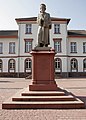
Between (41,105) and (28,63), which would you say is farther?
(28,63)

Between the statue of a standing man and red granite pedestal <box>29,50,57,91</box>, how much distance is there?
81cm

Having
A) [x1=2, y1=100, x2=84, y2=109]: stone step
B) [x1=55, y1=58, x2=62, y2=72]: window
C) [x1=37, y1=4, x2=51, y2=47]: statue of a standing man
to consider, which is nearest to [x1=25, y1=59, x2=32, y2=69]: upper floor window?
[x1=55, y1=58, x2=62, y2=72]: window

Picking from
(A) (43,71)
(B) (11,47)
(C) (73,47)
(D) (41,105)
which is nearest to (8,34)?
(B) (11,47)

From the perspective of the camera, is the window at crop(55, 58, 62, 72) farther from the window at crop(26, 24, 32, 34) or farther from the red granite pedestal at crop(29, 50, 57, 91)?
the red granite pedestal at crop(29, 50, 57, 91)

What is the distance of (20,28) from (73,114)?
102 ft

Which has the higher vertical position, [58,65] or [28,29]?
[28,29]

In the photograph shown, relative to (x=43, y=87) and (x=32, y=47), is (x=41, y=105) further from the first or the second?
(x=32, y=47)

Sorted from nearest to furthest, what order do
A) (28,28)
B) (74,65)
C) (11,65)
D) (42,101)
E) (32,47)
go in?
(42,101) → (28,28) → (32,47) → (11,65) → (74,65)

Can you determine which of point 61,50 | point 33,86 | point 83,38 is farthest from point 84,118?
point 83,38

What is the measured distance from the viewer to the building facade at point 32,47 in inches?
1425

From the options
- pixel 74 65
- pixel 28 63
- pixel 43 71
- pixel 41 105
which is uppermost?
pixel 28 63

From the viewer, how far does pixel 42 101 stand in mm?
7586

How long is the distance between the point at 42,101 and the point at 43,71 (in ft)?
5.77

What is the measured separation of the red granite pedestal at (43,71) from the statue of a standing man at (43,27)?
2.65 ft
